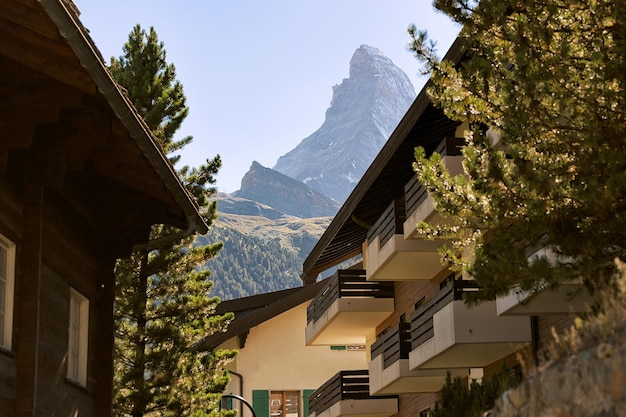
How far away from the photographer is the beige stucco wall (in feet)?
139

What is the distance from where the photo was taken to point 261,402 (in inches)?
1657

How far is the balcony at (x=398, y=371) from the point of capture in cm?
2456

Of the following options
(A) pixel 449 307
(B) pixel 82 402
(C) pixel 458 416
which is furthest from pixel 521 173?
(A) pixel 449 307

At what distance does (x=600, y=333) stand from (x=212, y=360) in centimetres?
2228

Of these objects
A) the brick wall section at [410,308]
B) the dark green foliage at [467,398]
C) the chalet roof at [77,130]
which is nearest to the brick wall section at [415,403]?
the brick wall section at [410,308]

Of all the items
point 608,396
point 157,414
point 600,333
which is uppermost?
point 157,414

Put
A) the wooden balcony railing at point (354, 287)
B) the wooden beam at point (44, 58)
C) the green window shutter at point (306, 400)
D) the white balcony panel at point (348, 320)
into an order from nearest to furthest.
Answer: the wooden beam at point (44, 58) → the wooden balcony railing at point (354, 287) → the white balcony panel at point (348, 320) → the green window shutter at point (306, 400)

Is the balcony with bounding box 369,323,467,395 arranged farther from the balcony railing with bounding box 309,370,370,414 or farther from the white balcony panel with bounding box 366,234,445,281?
the balcony railing with bounding box 309,370,370,414

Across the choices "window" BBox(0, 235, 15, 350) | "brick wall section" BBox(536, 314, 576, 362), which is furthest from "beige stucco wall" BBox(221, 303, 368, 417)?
"window" BBox(0, 235, 15, 350)

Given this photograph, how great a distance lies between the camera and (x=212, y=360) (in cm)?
2866

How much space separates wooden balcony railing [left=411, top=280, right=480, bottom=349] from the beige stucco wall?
793 inches

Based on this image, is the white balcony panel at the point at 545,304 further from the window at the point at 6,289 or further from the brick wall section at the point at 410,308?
the brick wall section at the point at 410,308

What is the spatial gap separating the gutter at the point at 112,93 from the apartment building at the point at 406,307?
167 inches

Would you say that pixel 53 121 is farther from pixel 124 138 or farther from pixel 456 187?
pixel 456 187
